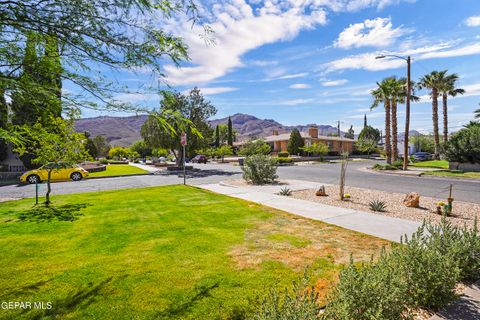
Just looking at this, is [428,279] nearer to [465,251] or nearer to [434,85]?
[465,251]

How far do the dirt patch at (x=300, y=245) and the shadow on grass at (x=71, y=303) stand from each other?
2282mm

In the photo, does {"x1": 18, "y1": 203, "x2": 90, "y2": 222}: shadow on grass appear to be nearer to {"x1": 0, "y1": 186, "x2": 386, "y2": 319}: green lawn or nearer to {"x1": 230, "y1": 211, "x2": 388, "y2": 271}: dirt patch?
{"x1": 0, "y1": 186, "x2": 386, "y2": 319}: green lawn

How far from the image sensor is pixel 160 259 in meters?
5.14

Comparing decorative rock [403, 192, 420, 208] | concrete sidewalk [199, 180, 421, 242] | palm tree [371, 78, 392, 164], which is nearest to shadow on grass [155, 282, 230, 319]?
concrete sidewalk [199, 180, 421, 242]

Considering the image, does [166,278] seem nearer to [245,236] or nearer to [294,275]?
[294,275]

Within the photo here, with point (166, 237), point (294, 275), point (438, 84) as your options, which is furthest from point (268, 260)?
point (438, 84)

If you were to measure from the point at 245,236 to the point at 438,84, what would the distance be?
126 feet

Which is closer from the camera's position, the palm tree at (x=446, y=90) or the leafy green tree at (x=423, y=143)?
the palm tree at (x=446, y=90)

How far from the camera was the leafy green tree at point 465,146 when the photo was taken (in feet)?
73.9

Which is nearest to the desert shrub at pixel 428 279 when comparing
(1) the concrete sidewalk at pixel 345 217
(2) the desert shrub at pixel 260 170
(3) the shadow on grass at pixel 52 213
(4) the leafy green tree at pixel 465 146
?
(1) the concrete sidewalk at pixel 345 217

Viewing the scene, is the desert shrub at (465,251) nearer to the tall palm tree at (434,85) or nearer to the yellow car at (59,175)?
the yellow car at (59,175)

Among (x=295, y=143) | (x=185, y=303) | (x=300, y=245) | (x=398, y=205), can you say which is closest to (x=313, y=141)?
(x=295, y=143)

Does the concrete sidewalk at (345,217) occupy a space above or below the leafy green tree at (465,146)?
below

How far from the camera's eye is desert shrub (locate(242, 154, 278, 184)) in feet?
54.5
